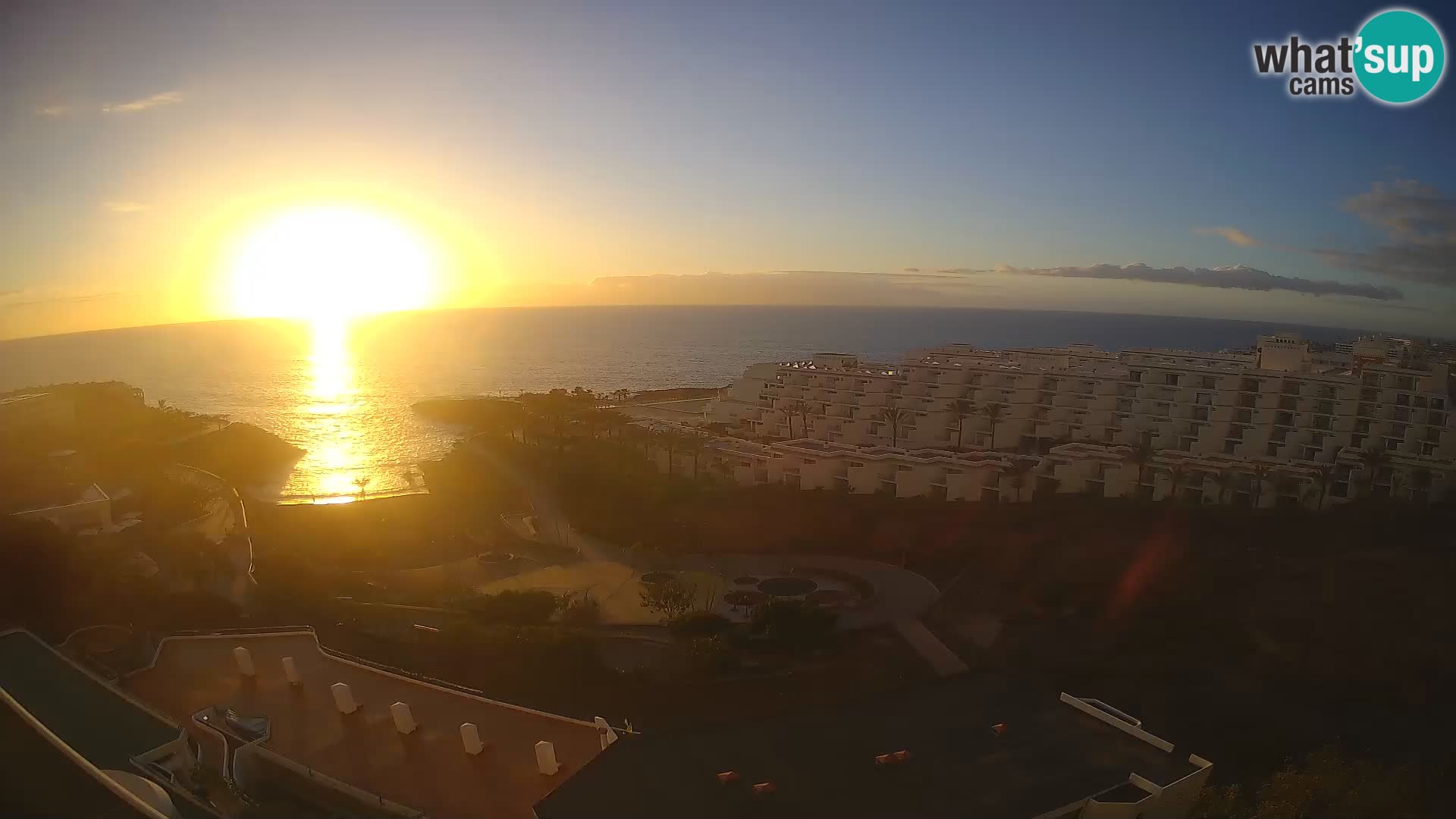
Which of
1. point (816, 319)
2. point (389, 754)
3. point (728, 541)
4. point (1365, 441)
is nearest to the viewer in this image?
point (389, 754)

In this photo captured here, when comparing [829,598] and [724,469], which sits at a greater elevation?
[724,469]

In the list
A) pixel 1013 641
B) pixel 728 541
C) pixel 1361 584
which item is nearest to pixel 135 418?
pixel 728 541

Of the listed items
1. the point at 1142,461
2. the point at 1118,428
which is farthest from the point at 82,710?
the point at 1118,428

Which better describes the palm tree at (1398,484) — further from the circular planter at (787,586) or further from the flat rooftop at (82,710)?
the flat rooftop at (82,710)

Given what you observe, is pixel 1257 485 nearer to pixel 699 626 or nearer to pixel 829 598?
pixel 829 598

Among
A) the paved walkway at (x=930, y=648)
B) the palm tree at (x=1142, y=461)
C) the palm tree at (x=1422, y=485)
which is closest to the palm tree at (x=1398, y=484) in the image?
the palm tree at (x=1422, y=485)

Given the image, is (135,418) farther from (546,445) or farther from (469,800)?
(469,800)
